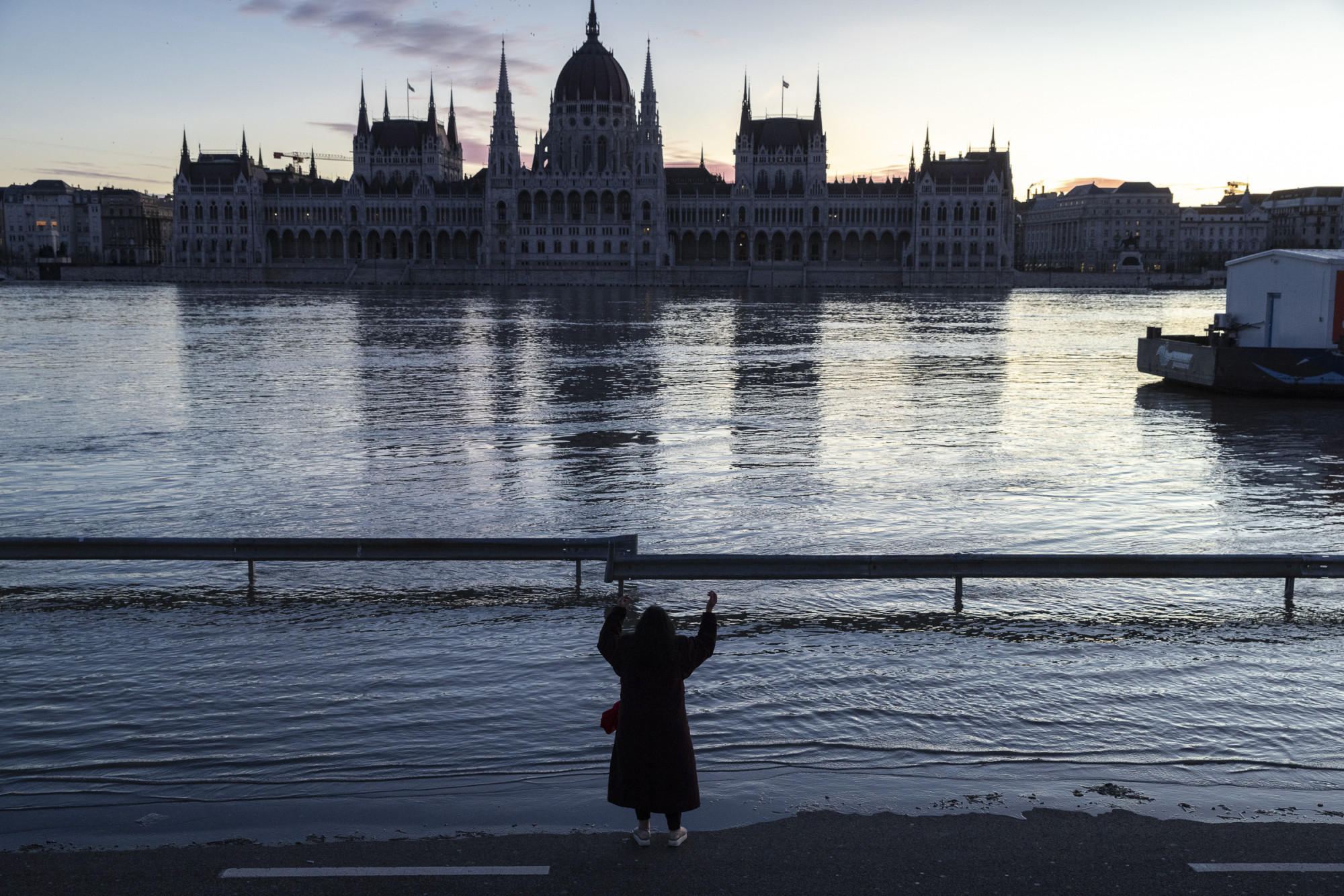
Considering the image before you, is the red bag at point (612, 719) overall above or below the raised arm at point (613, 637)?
below

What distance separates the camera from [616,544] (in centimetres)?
1042

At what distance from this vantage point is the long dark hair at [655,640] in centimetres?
566

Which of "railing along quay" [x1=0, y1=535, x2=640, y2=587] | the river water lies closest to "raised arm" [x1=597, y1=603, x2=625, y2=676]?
the river water

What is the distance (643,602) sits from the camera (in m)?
10.8

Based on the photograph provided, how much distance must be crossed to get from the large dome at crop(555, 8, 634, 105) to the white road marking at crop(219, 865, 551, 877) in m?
164

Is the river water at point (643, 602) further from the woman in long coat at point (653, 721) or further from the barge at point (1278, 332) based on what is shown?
the barge at point (1278, 332)

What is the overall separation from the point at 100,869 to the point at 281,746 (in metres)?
1.77

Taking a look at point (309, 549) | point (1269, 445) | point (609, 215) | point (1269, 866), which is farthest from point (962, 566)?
point (609, 215)

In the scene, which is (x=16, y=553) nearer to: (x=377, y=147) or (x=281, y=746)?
(x=281, y=746)

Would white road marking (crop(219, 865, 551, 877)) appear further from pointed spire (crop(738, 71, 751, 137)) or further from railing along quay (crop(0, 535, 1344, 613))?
pointed spire (crop(738, 71, 751, 137))

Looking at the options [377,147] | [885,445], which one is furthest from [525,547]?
[377,147]

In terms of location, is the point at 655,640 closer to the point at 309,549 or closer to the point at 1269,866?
the point at 1269,866

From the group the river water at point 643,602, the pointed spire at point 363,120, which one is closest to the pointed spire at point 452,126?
the pointed spire at point 363,120

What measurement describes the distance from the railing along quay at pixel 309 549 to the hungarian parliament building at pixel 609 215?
139m
